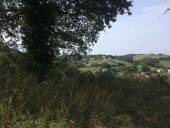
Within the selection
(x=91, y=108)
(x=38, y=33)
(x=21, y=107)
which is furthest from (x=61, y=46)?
(x=21, y=107)

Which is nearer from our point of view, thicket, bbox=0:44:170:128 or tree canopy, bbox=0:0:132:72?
thicket, bbox=0:44:170:128

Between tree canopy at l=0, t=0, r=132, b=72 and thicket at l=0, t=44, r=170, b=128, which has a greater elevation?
tree canopy at l=0, t=0, r=132, b=72

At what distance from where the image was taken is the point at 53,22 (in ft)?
62.7

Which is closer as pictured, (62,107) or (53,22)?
(62,107)

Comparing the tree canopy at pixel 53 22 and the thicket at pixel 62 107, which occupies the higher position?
the tree canopy at pixel 53 22

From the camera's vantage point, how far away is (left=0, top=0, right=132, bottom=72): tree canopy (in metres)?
18.4

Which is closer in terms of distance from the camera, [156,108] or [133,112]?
[133,112]

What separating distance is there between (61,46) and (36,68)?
340 centimetres

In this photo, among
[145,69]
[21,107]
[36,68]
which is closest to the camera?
[21,107]

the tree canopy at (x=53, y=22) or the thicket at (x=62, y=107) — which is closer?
the thicket at (x=62, y=107)

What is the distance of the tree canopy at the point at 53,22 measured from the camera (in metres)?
18.4

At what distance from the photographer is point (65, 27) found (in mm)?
20828

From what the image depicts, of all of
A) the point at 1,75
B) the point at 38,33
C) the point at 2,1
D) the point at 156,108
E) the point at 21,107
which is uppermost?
the point at 2,1

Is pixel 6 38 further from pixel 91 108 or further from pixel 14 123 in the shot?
pixel 14 123
